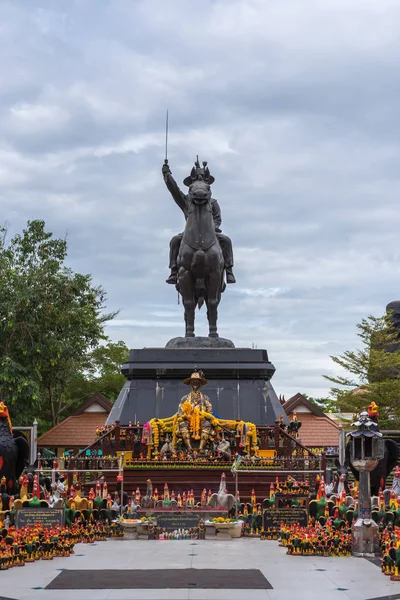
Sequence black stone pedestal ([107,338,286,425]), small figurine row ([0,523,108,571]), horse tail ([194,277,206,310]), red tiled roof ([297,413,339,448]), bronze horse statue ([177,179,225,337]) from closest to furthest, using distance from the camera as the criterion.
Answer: small figurine row ([0,523,108,571]), black stone pedestal ([107,338,286,425]), bronze horse statue ([177,179,225,337]), horse tail ([194,277,206,310]), red tiled roof ([297,413,339,448])

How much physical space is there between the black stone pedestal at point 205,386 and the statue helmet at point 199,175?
240 inches

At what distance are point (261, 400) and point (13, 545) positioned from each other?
47.3 feet

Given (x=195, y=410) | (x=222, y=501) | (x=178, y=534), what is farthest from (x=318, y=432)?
(x=178, y=534)

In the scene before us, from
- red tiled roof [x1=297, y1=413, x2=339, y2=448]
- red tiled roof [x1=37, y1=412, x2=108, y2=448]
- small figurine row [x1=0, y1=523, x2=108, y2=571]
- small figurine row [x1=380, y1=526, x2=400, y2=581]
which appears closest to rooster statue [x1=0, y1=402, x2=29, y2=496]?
small figurine row [x1=0, y1=523, x2=108, y2=571]

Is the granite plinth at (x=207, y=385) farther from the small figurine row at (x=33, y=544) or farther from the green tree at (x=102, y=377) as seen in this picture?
the green tree at (x=102, y=377)

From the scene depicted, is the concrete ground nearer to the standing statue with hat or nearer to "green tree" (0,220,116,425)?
the standing statue with hat

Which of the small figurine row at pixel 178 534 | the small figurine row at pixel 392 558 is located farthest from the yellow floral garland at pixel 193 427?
the small figurine row at pixel 392 558

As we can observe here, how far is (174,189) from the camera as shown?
2934cm

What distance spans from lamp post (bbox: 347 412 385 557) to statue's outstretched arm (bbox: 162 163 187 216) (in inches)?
621

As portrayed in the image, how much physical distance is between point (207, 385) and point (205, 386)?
129 millimetres

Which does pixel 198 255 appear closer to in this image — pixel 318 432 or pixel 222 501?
pixel 222 501

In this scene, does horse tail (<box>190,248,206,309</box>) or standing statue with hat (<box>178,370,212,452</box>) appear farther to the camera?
horse tail (<box>190,248,206,309</box>)

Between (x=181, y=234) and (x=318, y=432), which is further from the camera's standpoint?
(x=318, y=432)

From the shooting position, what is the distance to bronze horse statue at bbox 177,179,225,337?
93.6 ft
